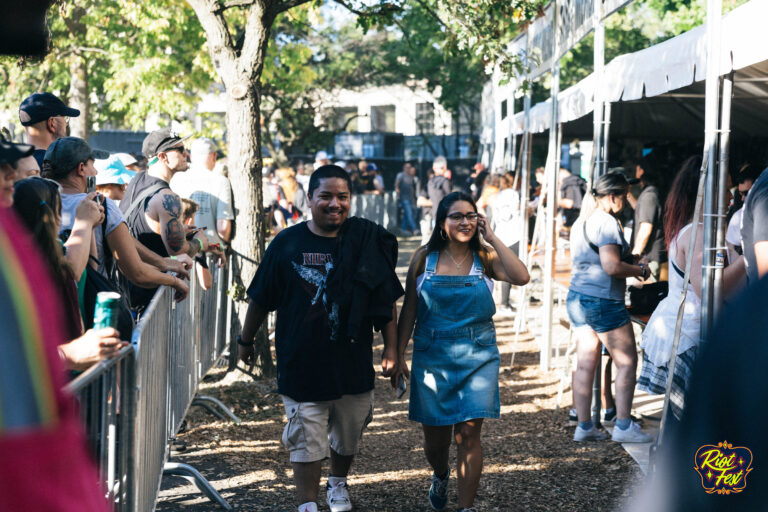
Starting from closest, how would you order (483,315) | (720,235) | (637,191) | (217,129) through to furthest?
A: (720,235), (483,315), (637,191), (217,129)

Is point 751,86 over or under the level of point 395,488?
over

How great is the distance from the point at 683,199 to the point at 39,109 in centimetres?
385

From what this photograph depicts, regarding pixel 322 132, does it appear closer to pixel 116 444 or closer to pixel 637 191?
pixel 637 191

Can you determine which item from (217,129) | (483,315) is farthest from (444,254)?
(217,129)

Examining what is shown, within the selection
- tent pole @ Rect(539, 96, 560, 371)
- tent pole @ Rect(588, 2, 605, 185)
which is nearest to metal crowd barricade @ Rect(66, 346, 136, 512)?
tent pole @ Rect(588, 2, 605, 185)

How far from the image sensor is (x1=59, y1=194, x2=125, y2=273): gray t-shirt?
4227 mm

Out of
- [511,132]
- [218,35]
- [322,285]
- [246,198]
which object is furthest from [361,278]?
[511,132]

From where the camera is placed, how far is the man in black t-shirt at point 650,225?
817cm

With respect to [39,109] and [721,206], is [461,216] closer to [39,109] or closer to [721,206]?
[721,206]

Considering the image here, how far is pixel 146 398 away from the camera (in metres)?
4.07

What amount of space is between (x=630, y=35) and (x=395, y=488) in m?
29.5

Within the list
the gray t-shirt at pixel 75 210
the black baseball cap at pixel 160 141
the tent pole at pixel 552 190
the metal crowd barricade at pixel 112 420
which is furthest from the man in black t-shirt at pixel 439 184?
the metal crowd barricade at pixel 112 420

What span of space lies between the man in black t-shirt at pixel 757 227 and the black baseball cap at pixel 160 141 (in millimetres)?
4024

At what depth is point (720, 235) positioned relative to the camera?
4871 millimetres
